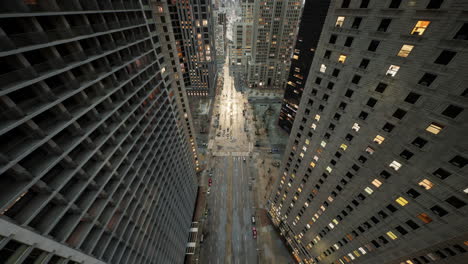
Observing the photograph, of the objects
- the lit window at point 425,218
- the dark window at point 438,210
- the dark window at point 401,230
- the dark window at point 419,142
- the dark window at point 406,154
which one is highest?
the dark window at point 419,142

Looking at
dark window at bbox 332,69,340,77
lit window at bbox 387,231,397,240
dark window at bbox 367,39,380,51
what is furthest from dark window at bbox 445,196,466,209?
dark window at bbox 332,69,340,77

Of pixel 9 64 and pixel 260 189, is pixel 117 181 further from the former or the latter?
pixel 260 189

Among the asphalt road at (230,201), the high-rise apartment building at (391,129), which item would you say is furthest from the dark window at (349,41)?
the asphalt road at (230,201)

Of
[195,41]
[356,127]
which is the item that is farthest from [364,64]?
[195,41]

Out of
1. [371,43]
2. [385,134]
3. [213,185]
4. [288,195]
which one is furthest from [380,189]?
[213,185]

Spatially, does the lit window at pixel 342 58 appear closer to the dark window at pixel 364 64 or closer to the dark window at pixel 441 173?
the dark window at pixel 364 64
